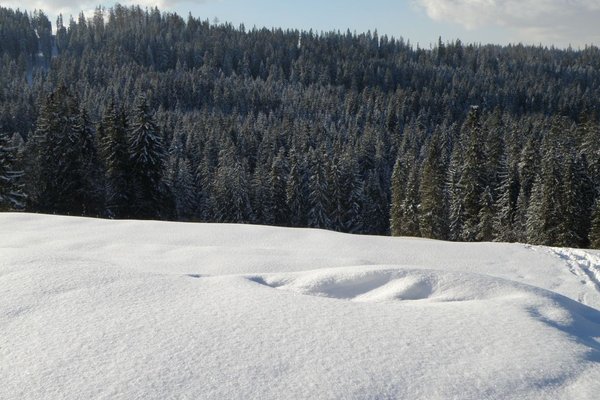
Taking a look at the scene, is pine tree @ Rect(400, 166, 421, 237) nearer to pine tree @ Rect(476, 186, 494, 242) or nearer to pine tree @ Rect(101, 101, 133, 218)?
pine tree @ Rect(476, 186, 494, 242)

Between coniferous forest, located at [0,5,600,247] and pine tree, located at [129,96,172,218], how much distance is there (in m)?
0.08

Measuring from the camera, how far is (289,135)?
87000mm

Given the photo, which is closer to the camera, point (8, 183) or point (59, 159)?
point (8, 183)

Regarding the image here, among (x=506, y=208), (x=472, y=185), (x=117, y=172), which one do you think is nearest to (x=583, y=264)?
(x=117, y=172)

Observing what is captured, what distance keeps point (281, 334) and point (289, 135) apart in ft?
275

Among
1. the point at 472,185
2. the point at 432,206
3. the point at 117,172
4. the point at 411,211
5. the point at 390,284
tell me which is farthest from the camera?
the point at 411,211

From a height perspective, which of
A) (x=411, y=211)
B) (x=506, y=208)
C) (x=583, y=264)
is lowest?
(x=411, y=211)

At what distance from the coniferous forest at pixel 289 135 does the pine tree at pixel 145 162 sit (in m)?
0.08

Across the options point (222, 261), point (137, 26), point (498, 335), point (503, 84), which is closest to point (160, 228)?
point (222, 261)

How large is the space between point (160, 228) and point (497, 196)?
142 ft

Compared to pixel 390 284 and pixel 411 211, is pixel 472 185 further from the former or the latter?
pixel 390 284

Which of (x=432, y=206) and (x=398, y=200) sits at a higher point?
(x=432, y=206)

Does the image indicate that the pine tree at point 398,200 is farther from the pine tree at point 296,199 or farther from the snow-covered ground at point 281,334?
the snow-covered ground at point 281,334

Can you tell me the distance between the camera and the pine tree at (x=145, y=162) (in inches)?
1104
